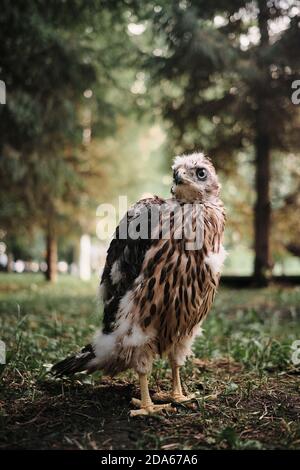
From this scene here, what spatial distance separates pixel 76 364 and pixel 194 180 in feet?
4.72

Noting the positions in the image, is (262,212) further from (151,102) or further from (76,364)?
(76,364)

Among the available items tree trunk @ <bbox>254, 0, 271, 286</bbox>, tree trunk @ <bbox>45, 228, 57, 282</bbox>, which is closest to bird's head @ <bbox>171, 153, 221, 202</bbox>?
tree trunk @ <bbox>254, 0, 271, 286</bbox>

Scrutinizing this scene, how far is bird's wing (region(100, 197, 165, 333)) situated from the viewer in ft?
9.55

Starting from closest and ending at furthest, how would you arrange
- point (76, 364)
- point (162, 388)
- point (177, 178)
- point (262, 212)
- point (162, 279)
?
point (162, 279) < point (177, 178) < point (76, 364) < point (162, 388) < point (262, 212)

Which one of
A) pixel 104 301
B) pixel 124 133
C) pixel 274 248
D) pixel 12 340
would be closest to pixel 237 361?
pixel 104 301

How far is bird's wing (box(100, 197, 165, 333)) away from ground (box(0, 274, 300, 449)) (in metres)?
0.26

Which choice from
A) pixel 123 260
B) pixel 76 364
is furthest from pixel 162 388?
pixel 123 260

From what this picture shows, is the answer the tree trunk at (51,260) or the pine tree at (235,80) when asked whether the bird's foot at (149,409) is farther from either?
the tree trunk at (51,260)

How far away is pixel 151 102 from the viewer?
11.3 metres

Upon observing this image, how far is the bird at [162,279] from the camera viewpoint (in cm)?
278

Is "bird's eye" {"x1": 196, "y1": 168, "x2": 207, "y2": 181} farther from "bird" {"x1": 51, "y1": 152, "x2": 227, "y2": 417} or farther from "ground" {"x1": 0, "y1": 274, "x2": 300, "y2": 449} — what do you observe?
"ground" {"x1": 0, "y1": 274, "x2": 300, "y2": 449}

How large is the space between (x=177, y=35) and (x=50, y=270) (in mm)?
9069

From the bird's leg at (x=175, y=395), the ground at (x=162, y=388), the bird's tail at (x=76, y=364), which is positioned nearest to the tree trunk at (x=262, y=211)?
the ground at (x=162, y=388)

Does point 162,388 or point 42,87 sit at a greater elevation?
point 42,87
